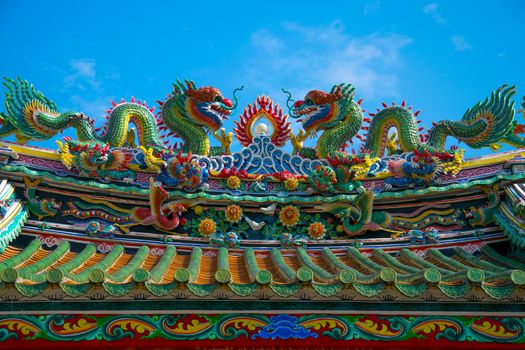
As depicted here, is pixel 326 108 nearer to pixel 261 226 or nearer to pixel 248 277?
pixel 261 226

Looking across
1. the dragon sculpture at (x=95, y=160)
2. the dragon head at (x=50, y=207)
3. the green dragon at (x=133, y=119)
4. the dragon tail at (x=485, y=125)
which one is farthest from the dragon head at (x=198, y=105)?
the dragon tail at (x=485, y=125)

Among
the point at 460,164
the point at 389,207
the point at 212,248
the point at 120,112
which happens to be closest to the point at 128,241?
the point at 212,248

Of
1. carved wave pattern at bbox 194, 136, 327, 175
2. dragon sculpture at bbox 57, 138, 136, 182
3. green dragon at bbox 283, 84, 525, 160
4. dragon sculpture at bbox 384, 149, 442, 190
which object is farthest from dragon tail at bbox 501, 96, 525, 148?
dragon sculpture at bbox 57, 138, 136, 182

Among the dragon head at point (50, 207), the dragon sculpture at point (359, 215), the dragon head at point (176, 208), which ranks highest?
the dragon sculpture at point (359, 215)

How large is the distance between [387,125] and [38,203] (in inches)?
169

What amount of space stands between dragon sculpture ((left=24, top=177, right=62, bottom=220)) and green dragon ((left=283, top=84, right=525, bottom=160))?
9.65 ft

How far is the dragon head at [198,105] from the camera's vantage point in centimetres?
832

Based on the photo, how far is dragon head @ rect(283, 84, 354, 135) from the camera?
8.45m

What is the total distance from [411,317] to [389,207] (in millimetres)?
2543

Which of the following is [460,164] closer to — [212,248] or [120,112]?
[212,248]

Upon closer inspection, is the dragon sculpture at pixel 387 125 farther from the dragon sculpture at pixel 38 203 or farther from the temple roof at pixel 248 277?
the dragon sculpture at pixel 38 203

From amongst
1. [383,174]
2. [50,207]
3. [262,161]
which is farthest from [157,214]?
[383,174]

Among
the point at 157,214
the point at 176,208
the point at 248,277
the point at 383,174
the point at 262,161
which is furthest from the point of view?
the point at 262,161

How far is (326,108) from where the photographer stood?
8.48 meters
